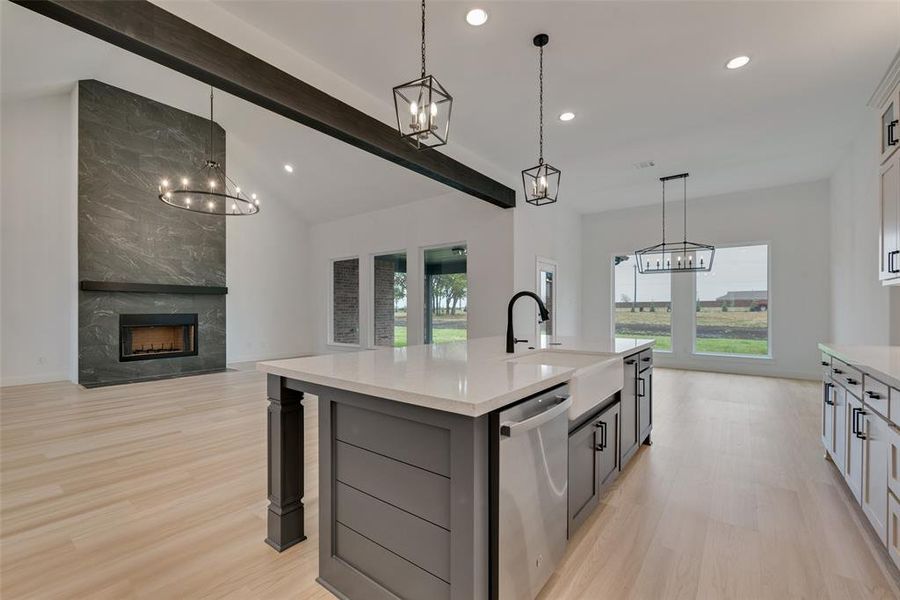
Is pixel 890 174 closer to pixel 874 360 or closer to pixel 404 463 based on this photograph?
pixel 874 360

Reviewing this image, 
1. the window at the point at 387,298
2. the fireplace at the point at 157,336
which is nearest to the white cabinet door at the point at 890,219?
the window at the point at 387,298

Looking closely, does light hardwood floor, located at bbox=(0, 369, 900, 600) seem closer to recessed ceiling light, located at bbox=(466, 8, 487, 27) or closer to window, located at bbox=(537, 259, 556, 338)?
window, located at bbox=(537, 259, 556, 338)

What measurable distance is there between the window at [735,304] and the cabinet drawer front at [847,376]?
4.67 m

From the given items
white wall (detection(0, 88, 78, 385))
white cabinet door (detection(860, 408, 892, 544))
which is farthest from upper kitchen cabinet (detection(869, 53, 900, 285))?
white wall (detection(0, 88, 78, 385))

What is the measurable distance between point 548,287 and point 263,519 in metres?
5.74

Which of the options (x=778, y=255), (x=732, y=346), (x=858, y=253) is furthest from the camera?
(x=732, y=346)

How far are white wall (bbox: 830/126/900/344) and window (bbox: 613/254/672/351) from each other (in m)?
2.28

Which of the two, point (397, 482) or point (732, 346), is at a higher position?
point (397, 482)

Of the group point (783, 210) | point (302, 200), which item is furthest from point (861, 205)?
point (302, 200)

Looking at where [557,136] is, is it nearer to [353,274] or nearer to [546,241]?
[546,241]

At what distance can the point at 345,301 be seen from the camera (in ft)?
28.4

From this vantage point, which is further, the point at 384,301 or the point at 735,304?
the point at 384,301

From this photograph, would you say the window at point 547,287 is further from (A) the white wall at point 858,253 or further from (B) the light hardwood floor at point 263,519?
(A) the white wall at point 858,253

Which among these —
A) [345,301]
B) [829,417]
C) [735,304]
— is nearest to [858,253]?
[735,304]
